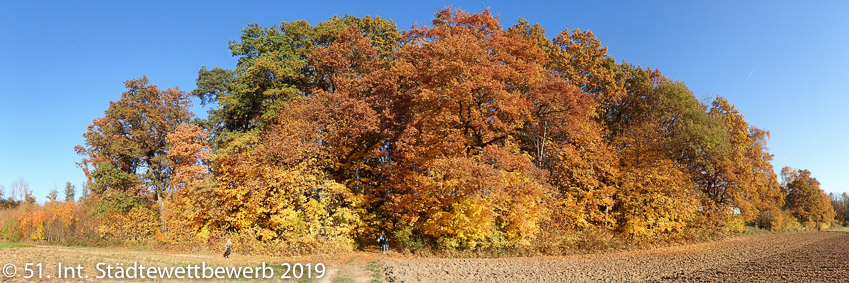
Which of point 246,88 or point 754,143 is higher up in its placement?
point 246,88

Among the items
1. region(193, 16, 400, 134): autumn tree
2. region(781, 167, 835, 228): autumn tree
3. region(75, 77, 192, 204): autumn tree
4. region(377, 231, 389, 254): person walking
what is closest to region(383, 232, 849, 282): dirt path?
region(377, 231, 389, 254): person walking

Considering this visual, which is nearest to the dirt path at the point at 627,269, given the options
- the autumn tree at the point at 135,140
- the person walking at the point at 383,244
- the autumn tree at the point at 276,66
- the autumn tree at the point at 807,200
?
the person walking at the point at 383,244

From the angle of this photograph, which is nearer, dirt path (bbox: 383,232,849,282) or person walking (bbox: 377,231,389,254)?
dirt path (bbox: 383,232,849,282)

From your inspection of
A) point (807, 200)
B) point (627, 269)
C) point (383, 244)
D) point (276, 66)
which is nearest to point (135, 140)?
point (276, 66)

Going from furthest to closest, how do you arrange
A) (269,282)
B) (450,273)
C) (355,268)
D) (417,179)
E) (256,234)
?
(256,234) < (417,179) < (355,268) < (450,273) < (269,282)

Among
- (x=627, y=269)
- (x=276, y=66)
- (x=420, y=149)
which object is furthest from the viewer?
(x=276, y=66)

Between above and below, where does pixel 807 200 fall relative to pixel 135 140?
below

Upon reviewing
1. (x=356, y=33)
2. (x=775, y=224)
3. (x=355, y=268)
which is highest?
(x=356, y=33)

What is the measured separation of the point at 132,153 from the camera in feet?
102

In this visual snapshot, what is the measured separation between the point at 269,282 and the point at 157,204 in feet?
84.3

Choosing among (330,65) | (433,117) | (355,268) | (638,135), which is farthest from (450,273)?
(638,135)

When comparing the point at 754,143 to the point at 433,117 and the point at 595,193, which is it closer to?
the point at 595,193

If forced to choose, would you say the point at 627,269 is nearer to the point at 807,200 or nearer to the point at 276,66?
the point at 276,66

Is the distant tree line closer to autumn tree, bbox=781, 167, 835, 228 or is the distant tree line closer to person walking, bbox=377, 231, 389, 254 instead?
person walking, bbox=377, 231, 389, 254
